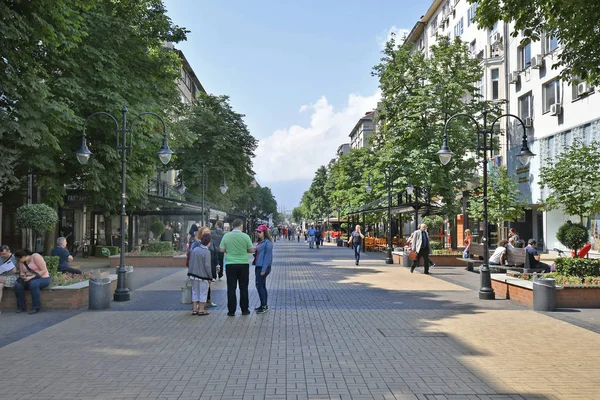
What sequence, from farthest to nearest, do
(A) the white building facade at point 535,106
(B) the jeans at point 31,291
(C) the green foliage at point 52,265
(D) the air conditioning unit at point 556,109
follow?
(D) the air conditioning unit at point 556,109 → (A) the white building facade at point 535,106 → (C) the green foliage at point 52,265 → (B) the jeans at point 31,291

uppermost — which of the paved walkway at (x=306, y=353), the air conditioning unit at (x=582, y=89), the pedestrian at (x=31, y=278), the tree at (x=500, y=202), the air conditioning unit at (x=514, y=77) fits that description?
the air conditioning unit at (x=514, y=77)

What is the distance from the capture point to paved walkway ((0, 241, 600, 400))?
6.20 meters

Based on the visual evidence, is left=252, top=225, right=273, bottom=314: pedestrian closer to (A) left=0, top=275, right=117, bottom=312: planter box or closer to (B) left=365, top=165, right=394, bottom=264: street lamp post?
(A) left=0, top=275, right=117, bottom=312: planter box

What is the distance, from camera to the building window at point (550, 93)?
32750 millimetres

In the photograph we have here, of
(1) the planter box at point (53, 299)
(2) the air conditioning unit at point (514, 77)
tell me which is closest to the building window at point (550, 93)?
(2) the air conditioning unit at point (514, 77)

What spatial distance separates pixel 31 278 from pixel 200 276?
343cm

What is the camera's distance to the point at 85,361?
7.49 meters

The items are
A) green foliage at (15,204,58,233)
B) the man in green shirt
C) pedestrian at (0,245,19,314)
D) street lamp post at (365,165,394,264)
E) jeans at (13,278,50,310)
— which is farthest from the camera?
street lamp post at (365,165,394,264)

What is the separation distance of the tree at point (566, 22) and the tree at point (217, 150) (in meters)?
30.2

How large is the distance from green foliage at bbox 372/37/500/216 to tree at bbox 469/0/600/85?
17663 millimetres

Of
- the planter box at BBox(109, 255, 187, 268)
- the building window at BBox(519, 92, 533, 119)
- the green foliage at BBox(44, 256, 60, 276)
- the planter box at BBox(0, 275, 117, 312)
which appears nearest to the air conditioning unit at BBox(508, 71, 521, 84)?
the building window at BBox(519, 92, 533, 119)

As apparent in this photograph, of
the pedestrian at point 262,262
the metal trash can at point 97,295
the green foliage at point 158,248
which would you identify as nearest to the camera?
the pedestrian at point 262,262

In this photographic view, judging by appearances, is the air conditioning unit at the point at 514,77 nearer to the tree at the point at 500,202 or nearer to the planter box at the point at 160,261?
the tree at the point at 500,202

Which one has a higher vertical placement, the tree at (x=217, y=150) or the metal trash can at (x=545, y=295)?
the tree at (x=217, y=150)
